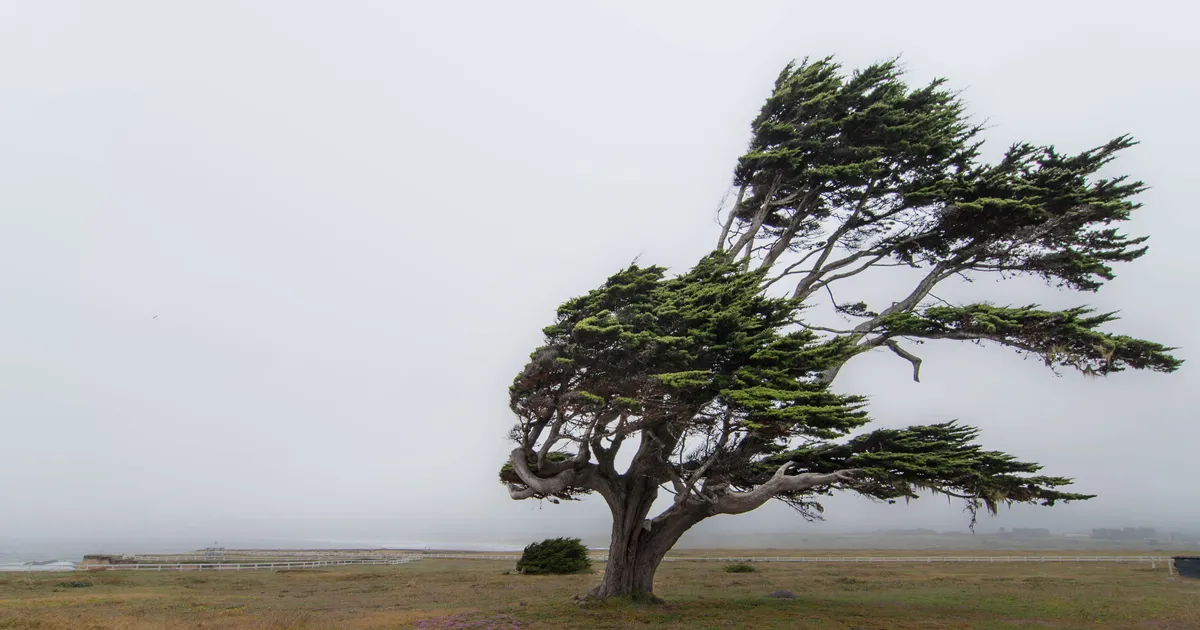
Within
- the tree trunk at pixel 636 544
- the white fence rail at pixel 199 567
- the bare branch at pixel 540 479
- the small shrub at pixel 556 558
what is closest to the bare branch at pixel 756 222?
the tree trunk at pixel 636 544

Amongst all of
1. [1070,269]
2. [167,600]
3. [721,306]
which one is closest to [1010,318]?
[1070,269]

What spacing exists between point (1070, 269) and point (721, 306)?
32.9 ft

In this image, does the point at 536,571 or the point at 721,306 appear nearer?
the point at 721,306

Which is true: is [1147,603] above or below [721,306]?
below

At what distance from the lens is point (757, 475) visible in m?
19.3

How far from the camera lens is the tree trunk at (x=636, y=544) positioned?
1973 centimetres

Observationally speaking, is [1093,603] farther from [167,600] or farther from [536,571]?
[167,600]

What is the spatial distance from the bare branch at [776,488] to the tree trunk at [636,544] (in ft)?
5.53

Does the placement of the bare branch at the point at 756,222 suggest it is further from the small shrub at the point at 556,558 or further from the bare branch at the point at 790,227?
the small shrub at the point at 556,558

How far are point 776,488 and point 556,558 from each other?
2285 centimetres

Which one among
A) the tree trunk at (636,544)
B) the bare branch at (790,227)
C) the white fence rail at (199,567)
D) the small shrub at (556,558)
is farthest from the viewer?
the white fence rail at (199,567)

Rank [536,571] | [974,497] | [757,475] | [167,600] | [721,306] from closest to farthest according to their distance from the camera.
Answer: [974,497], [721,306], [757,475], [167,600], [536,571]

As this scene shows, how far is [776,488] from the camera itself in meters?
17.0

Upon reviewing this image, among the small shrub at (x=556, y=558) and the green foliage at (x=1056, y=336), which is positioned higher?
the green foliage at (x=1056, y=336)
